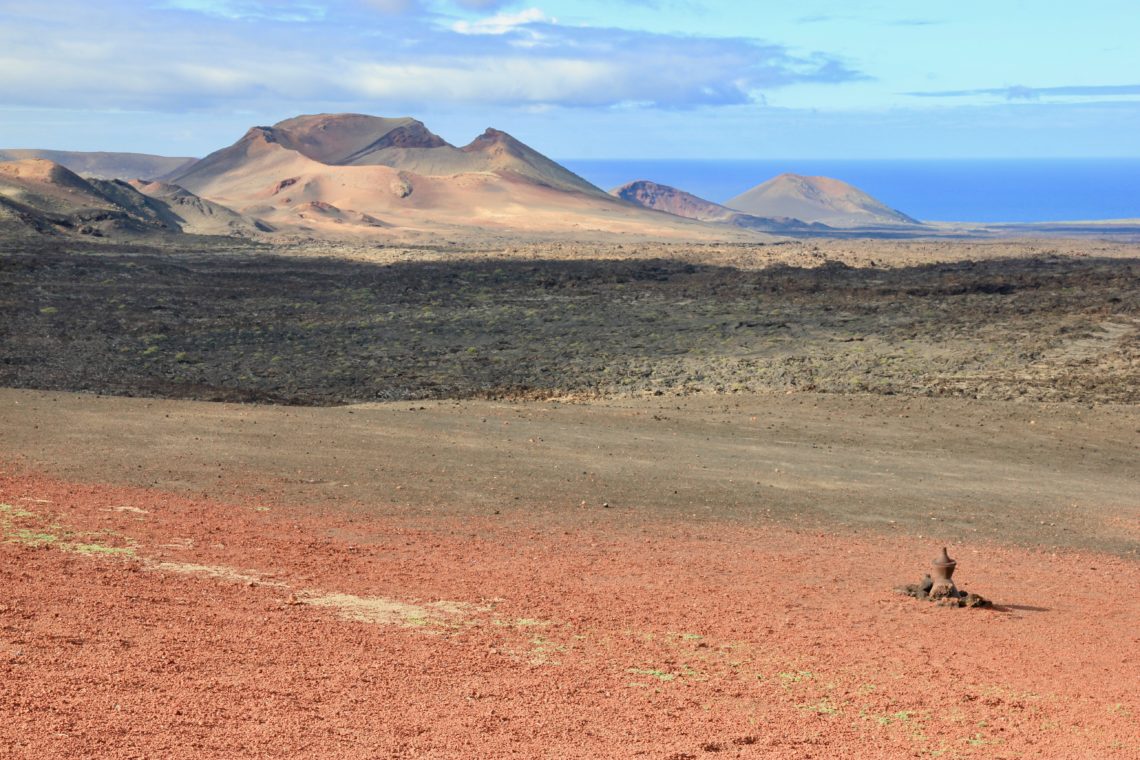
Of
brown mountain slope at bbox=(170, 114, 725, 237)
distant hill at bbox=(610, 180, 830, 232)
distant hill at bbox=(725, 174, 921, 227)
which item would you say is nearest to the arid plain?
brown mountain slope at bbox=(170, 114, 725, 237)

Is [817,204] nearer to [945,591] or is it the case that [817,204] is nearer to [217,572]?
[945,591]

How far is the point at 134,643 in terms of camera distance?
8422mm

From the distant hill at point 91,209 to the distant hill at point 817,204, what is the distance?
76.3m

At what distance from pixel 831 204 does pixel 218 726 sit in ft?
524

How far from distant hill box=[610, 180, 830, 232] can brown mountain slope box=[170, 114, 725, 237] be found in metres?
15.5

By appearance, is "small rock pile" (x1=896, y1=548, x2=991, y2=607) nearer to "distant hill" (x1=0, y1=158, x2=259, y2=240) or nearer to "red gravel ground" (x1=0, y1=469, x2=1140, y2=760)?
"red gravel ground" (x1=0, y1=469, x2=1140, y2=760)

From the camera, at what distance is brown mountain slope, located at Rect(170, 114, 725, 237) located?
339 ft

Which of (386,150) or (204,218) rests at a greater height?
(386,150)

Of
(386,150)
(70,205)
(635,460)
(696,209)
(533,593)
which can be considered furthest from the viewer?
(696,209)

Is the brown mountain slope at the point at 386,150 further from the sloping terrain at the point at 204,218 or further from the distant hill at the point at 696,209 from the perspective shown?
the sloping terrain at the point at 204,218

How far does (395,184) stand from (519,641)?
111m

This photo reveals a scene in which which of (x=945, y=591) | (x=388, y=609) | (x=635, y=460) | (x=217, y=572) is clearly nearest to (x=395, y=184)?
(x=635, y=460)

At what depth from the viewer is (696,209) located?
516 ft

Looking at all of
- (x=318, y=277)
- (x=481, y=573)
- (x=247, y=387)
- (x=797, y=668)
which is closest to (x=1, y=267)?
(x=318, y=277)
